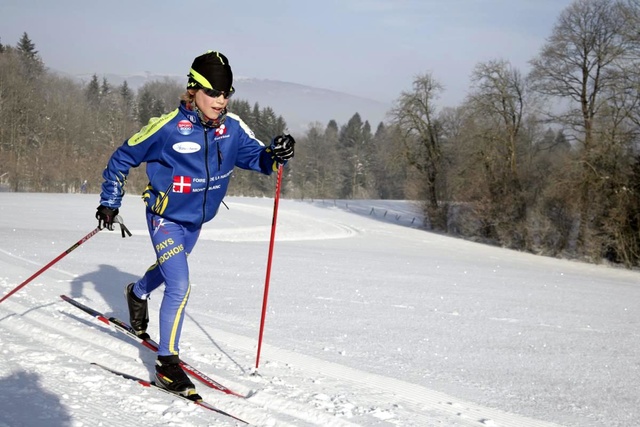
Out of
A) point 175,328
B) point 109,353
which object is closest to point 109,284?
point 109,353

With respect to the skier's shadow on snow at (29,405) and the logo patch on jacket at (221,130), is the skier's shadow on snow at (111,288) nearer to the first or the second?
the skier's shadow on snow at (29,405)

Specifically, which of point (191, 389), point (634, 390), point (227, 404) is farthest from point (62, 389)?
point (634, 390)

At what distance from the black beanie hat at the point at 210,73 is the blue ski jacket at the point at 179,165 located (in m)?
0.23

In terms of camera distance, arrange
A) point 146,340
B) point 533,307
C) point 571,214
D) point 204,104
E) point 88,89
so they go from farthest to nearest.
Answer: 1. point 88,89
2. point 571,214
3. point 533,307
4. point 146,340
5. point 204,104

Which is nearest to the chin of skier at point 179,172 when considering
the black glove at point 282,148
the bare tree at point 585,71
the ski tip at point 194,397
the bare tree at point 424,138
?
the ski tip at point 194,397

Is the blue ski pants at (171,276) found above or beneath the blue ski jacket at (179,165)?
beneath

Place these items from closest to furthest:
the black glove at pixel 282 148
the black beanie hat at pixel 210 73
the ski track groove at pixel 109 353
Answer: the ski track groove at pixel 109 353
the black beanie hat at pixel 210 73
the black glove at pixel 282 148

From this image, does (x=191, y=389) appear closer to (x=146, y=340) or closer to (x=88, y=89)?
(x=146, y=340)

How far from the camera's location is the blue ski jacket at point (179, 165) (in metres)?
3.95

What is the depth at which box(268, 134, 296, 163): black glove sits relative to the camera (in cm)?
436

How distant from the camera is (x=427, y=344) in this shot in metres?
6.03

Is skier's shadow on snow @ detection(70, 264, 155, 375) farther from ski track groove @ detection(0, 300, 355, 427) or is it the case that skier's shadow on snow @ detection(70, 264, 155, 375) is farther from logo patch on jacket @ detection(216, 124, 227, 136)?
logo patch on jacket @ detection(216, 124, 227, 136)

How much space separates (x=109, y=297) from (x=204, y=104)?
3796 millimetres

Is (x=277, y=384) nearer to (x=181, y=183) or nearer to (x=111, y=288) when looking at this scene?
(x=181, y=183)
